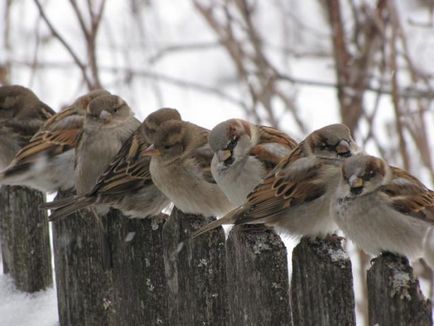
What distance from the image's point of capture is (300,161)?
9.32 feet

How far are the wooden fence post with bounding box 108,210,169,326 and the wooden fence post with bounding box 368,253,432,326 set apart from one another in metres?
0.79

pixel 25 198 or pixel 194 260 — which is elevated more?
pixel 25 198

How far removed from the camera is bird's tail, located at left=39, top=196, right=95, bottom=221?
115 inches

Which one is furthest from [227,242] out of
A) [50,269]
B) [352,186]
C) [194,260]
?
[50,269]

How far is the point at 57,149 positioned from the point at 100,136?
472 mm

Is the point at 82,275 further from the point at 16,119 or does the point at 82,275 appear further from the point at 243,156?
the point at 16,119

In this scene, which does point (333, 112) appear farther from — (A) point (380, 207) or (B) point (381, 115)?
(A) point (380, 207)

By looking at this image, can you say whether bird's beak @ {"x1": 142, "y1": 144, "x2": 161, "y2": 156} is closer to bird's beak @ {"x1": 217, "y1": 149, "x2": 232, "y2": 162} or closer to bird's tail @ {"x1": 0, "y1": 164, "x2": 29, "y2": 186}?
bird's beak @ {"x1": 217, "y1": 149, "x2": 232, "y2": 162}

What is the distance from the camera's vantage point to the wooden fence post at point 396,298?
2.12 m

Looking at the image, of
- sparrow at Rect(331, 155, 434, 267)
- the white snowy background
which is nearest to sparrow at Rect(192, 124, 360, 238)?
sparrow at Rect(331, 155, 434, 267)

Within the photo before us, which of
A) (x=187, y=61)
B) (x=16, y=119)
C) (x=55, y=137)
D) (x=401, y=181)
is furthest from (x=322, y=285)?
(x=187, y=61)

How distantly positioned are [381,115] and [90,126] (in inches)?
199

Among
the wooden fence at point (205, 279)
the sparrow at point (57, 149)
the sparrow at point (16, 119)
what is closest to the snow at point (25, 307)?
the wooden fence at point (205, 279)

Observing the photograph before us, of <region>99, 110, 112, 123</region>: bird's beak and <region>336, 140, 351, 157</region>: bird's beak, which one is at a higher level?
<region>99, 110, 112, 123</region>: bird's beak
